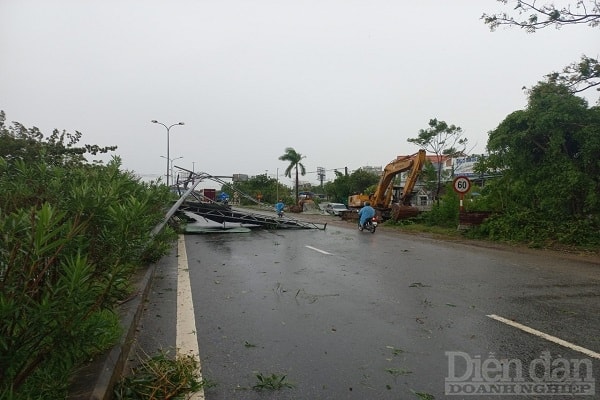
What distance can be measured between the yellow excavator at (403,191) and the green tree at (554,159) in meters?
6.54

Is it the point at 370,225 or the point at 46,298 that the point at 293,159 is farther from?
the point at 46,298

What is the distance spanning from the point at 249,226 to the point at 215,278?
39.3 ft

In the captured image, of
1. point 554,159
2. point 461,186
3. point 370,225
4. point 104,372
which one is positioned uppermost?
point 554,159

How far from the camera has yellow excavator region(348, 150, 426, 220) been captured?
72.2ft

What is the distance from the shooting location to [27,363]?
93.0 inches

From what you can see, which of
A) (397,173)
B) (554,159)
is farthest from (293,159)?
(554,159)

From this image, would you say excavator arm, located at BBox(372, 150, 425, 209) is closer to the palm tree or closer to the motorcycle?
the motorcycle

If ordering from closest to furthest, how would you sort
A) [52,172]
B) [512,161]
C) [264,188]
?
[52,172], [512,161], [264,188]

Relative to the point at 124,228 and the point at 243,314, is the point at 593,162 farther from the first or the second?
the point at 124,228

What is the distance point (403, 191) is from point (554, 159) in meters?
10.4

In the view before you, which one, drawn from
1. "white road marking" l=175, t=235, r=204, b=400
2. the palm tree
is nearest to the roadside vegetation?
"white road marking" l=175, t=235, r=204, b=400

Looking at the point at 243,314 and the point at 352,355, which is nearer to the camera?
the point at 352,355

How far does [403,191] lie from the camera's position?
23734 millimetres

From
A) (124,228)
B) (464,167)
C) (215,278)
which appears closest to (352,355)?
(124,228)
